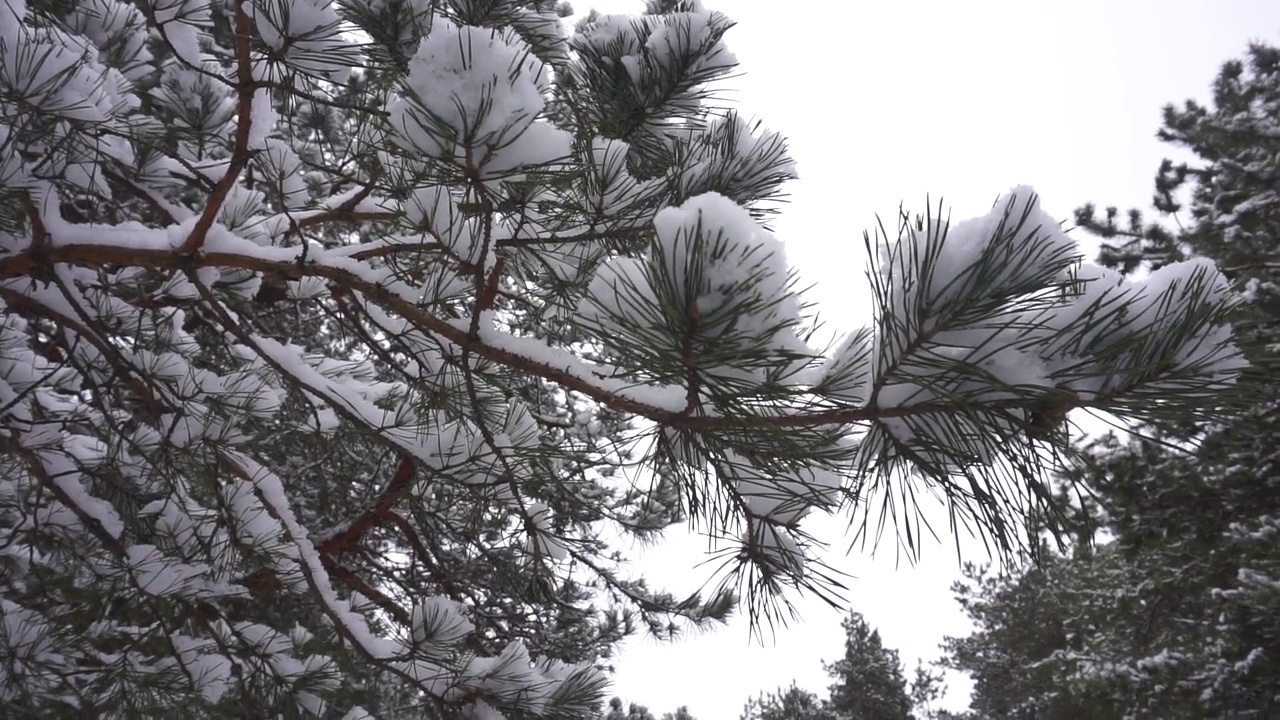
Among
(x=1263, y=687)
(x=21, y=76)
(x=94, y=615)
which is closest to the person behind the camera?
(x=21, y=76)

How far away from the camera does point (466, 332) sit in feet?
4.30

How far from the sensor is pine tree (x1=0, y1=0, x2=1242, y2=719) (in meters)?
0.84

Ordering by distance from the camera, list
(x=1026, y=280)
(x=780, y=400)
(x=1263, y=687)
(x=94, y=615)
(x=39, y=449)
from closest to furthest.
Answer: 1. (x=1026, y=280)
2. (x=780, y=400)
3. (x=39, y=449)
4. (x=94, y=615)
5. (x=1263, y=687)

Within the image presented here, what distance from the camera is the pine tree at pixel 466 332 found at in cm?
84

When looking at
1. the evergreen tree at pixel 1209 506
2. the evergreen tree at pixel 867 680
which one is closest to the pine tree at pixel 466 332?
the evergreen tree at pixel 1209 506

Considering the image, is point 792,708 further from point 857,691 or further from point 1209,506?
point 1209,506

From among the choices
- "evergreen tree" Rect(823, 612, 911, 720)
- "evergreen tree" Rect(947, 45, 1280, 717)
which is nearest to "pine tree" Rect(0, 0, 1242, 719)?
"evergreen tree" Rect(947, 45, 1280, 717)

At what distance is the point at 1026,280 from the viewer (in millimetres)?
786

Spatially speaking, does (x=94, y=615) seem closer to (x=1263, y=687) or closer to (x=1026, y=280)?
(x=1026, y=280)

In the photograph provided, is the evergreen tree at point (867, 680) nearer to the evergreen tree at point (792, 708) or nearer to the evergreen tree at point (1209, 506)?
the evergreen tree at point (792, 708)

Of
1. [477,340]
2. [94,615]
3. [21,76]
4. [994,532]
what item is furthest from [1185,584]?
[21,76]

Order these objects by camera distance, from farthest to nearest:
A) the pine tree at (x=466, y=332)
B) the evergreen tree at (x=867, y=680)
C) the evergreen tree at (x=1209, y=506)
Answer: the evergreen tree at (x=867, y=680), the evergreen tree at (x=1209, y=506), the pine tree at (x=466, y=332)

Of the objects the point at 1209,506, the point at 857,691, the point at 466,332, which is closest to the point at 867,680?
the point at 857,691

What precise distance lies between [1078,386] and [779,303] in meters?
0.38
